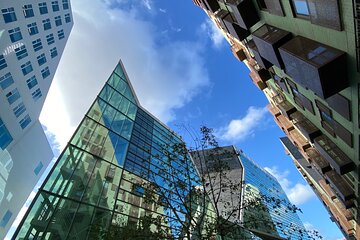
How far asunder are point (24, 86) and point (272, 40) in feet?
113

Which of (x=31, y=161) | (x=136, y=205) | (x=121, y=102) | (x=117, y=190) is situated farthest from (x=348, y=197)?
(x=31, y=161)

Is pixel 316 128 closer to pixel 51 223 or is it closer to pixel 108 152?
pixel 108 152

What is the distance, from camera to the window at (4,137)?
1072 inches

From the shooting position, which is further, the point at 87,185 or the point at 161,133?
the point at 161,133

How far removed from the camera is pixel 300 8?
25.4ft

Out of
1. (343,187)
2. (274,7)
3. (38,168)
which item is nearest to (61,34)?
(38,168)

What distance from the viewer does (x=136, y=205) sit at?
15.9 m


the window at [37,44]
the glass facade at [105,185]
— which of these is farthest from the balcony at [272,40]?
the window at [37,44]

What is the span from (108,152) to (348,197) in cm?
1730

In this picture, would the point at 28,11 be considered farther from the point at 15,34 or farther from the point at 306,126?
the point at 306,126

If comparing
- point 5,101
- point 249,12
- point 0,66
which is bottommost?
point 249,12

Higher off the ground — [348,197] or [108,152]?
[108,152]

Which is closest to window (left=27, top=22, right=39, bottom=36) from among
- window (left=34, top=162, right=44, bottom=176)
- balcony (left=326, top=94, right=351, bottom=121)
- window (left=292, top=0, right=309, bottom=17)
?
window (left=34, top=162, right=44, bottom=176)

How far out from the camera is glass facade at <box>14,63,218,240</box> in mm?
10938
